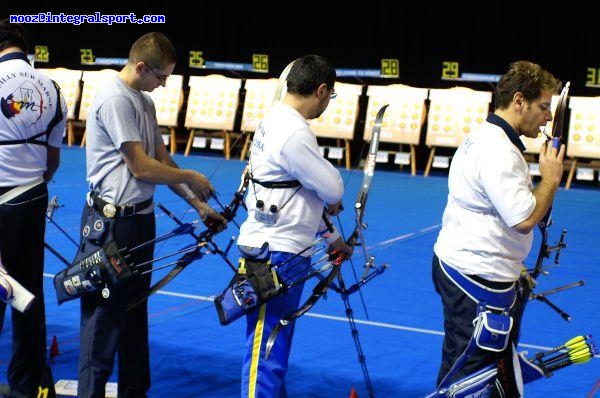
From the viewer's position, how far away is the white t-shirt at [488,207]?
2855 mm

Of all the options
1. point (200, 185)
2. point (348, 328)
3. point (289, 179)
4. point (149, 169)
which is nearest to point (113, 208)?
point (149, 169)

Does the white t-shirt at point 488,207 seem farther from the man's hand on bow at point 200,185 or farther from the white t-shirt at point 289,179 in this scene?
the man's hand on bow at point 200,185

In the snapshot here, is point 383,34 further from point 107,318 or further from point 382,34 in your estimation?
point 107,318

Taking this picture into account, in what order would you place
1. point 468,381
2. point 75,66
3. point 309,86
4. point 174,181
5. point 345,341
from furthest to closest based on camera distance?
point 75,66, point 345,341, point 174,181, point 309,86, point 468,381

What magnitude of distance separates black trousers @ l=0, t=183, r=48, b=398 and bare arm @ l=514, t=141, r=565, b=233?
1919mm

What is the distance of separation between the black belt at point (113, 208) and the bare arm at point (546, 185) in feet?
4.78

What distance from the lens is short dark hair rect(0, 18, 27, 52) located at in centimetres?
370

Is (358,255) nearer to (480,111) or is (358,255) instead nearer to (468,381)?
(468,381)

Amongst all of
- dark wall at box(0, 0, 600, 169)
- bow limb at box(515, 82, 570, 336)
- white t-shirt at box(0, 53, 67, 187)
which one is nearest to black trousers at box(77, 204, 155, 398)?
white t-shirt at box(0, 53, 67, 187)

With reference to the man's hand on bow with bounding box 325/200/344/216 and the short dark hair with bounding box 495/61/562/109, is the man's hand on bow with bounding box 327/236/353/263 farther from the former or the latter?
the short dark hair with bounding box 495/61/562/109

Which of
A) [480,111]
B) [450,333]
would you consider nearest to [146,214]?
[450,333]

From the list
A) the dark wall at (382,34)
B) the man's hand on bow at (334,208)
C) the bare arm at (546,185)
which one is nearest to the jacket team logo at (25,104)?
the man's hand on bow at (334,208)

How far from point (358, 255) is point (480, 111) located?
531cm

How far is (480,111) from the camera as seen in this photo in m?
11.8
